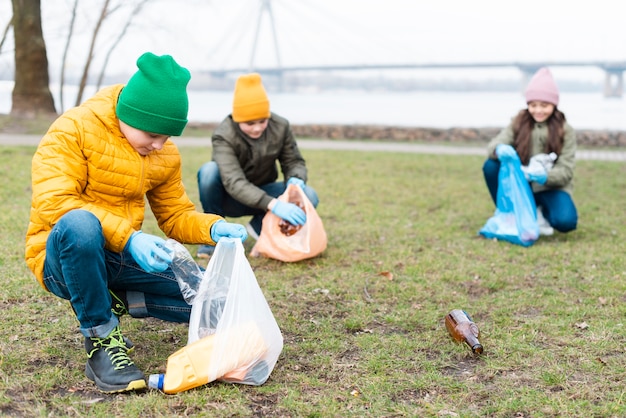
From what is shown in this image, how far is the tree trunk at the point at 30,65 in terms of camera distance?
420 inches

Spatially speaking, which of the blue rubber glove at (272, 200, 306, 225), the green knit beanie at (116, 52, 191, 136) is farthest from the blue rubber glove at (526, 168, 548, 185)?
the green knit beanie at (116, 52, 191, 136)

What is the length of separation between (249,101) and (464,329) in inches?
68.7

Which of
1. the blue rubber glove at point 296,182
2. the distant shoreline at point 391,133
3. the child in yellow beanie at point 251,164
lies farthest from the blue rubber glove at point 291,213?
the distant shoreline at point 391,133

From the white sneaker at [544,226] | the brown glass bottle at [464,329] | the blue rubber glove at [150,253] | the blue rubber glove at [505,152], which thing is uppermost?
the blue rubber glove at [150,253]

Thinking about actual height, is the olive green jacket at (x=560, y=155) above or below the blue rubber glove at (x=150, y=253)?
below

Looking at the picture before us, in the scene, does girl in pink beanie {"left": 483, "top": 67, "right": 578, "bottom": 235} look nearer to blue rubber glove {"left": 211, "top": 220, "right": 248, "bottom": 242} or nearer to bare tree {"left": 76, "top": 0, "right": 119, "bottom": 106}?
blue rubber glove {"left": 211, "top": 220, "right": 248, "bottom": 242}

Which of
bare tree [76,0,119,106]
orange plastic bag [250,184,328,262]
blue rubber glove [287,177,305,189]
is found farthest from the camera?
bare tree [76,0,119,106]

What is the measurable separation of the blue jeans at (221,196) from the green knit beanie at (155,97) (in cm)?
171

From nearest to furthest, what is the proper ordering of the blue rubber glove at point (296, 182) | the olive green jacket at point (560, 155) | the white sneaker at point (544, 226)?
the blue rubber glove at point (296, 182) → the olive green jacket at point (560, 155) → the white sneaker at point (544, 226)

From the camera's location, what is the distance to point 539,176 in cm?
439

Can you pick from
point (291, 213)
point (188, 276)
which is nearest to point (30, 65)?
point (291, 213)

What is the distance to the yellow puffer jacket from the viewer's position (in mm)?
2199

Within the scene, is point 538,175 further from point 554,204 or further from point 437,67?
point 437,67

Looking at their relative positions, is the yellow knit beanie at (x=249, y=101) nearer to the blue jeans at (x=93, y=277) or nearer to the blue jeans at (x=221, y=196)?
the blue jeans at (x=221, y=196)
